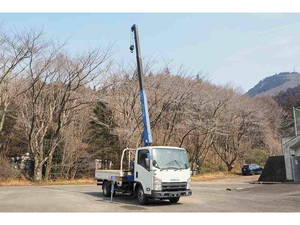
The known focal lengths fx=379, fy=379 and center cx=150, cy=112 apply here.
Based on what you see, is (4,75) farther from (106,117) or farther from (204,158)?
(204,158)

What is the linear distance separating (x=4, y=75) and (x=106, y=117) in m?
11.5

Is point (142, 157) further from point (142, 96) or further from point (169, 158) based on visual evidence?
A: point (142, 96)

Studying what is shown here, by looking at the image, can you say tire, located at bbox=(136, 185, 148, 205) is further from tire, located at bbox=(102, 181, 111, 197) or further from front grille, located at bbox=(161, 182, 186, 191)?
tire, located at bbox=(102, 181, 111, 197)

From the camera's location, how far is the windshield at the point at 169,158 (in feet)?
48.4

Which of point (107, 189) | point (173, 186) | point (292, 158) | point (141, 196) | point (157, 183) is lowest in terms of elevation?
point (141, 196)

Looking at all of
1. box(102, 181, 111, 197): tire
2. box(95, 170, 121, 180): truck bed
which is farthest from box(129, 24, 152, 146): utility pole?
box(102, 181, 111, 197): tire

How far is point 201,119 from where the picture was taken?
147ft

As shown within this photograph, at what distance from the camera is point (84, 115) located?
124 feet

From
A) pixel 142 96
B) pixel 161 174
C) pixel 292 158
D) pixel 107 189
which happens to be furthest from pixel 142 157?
pixel 292 158


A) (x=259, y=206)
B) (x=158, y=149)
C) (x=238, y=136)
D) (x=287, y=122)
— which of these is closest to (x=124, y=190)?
(x=158, y=149)

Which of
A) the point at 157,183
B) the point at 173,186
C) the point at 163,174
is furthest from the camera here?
the point at 173,186

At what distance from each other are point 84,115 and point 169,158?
23892mm

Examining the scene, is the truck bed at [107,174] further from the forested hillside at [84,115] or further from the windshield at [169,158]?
the forested hillside at [84,115]

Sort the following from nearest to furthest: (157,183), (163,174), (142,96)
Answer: (157,183) < (163,174) < (142,96)
